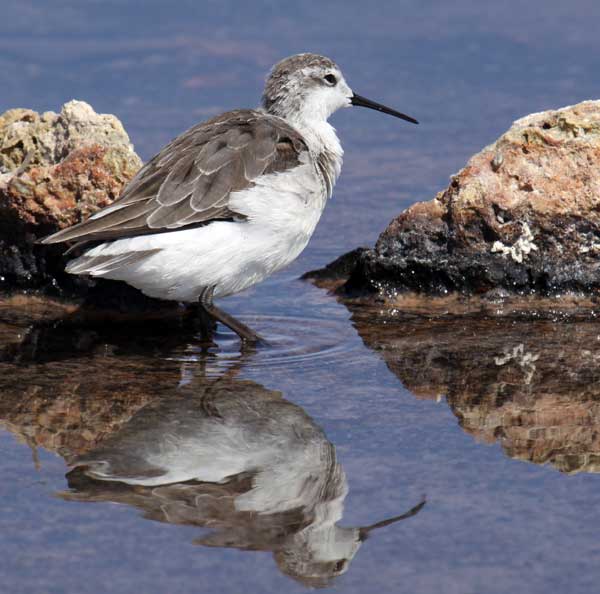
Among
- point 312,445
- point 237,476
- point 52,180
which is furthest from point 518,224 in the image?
point 237,476

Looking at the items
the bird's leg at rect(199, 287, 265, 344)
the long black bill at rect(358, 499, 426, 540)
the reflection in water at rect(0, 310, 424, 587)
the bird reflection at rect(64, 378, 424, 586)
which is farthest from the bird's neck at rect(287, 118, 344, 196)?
the long black bill at rect(358, 499, 426, 540)

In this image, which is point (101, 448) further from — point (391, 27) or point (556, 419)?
point (391, 27)

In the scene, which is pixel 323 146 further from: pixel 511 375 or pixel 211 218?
pixel 511 375

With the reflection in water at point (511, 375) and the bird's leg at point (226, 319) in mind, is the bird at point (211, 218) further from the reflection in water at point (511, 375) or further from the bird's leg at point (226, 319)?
the reflection in water at point (511, 375)

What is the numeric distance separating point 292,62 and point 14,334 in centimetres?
271

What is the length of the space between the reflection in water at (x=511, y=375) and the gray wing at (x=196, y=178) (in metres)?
1.15

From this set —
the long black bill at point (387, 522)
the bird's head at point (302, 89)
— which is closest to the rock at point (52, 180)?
the bird's head at point (302, 89)

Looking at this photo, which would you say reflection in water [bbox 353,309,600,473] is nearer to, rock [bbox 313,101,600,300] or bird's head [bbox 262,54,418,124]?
rock [bbox 313,101,600,300]

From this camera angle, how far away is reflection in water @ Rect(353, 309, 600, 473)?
226 inches

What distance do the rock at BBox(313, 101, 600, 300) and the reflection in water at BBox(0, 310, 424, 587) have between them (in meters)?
1.55

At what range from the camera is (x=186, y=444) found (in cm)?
571

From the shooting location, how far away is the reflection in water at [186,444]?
16.0 feet

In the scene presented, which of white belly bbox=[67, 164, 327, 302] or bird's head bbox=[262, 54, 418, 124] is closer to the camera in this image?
white belly bbox=[67, 164, 327, 302]

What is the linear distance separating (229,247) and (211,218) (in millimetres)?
199
